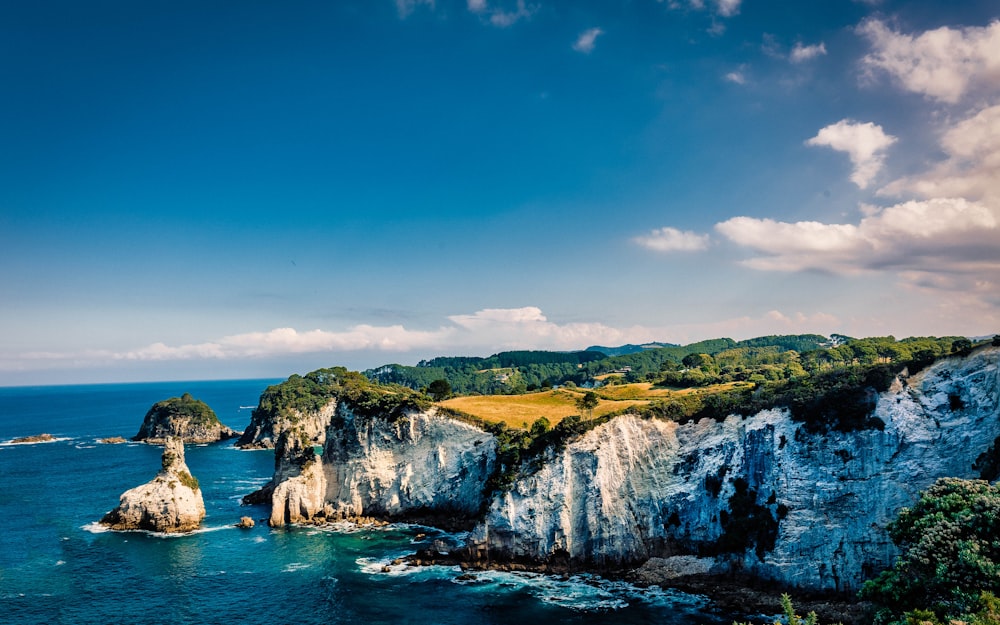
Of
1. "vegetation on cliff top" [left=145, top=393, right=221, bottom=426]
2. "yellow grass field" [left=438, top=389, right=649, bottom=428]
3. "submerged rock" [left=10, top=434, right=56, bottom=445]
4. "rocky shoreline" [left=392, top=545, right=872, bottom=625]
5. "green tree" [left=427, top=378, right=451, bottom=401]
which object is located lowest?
"rocky shoreline" [left=392, top=545, right=872, bottom=625]

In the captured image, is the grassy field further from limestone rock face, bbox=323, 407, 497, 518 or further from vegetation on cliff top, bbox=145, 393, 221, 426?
vegetation on cliff top, bbox=145, 393, 221, 426

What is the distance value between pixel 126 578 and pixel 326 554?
18.0 meters

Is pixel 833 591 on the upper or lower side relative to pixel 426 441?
lower

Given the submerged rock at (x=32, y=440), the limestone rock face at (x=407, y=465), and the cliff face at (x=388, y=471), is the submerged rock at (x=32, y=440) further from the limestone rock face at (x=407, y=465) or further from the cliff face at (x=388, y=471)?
the limestone rock face at (x=407, y=465)

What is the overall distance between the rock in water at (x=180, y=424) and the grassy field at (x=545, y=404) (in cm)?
9192

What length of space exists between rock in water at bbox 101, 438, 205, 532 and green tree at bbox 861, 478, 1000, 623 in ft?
231

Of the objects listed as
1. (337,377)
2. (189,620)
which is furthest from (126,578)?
(337,377)

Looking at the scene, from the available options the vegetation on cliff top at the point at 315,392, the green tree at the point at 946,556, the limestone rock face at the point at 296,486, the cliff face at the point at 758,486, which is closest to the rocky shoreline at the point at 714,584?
the cliff face at the point at 758,486

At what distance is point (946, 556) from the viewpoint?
28469mm

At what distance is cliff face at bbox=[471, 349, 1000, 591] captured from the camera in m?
44.4

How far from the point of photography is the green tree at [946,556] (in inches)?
1063

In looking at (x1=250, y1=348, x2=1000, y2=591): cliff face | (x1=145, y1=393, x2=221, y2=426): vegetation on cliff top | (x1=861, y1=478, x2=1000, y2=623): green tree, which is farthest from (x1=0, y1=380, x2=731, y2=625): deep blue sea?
(x1=145, y1=393, x2=221, y2=426): vegetation on cliff top

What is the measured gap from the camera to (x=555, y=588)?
4975 centimetres

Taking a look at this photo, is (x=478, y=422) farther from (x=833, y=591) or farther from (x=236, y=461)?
(x=236, y=461)
